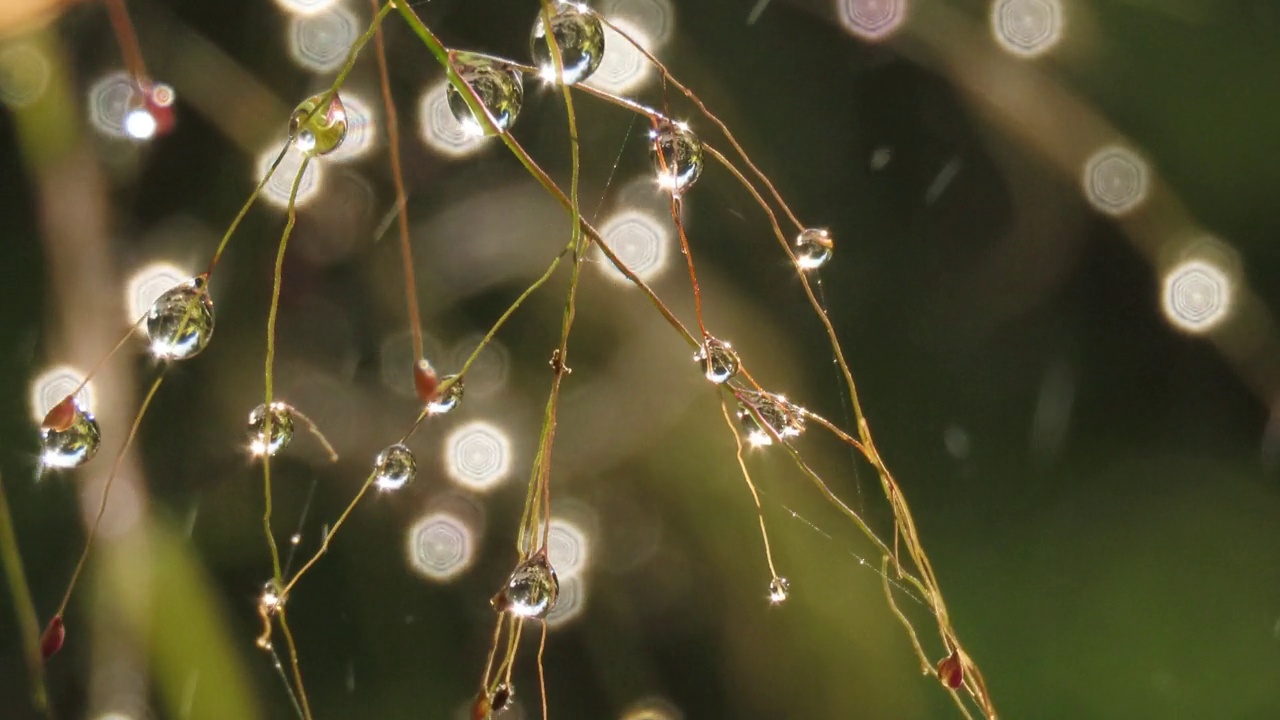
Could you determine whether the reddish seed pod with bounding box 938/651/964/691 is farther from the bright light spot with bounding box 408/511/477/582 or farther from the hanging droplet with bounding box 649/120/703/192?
the bright light spot with bounding box 408/511/477/582

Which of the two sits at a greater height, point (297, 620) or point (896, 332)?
point (896, 332)

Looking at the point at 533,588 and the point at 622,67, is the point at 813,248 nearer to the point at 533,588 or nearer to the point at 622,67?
the point at 533,588

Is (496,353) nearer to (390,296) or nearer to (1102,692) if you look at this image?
(390,296)

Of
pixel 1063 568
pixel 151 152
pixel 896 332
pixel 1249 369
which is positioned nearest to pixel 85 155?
pixel 151 152

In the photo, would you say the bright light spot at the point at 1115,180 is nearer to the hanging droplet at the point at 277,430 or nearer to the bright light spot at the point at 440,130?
the bright light spot at the point at 440,130

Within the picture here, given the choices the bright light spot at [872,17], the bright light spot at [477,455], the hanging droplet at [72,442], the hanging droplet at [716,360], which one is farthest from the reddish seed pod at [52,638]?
the bright light spot at [872,17]

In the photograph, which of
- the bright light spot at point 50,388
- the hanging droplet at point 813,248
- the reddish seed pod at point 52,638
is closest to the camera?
the reddish seed pod at point 52,638

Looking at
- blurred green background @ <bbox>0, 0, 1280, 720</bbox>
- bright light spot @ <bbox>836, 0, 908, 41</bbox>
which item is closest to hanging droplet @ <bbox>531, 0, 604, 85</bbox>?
blurred green background @ <bbox>0, 0, 1280, 720</bbox>
